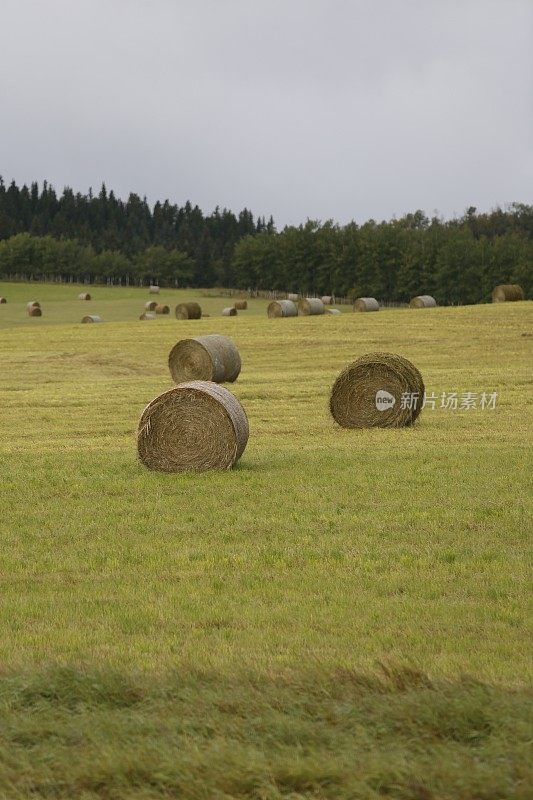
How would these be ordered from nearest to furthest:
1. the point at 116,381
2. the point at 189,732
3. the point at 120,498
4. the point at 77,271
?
the point at 189,732 < the point at 120,498 < the point at 116,381 < the point at 77,271

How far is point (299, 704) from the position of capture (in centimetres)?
607

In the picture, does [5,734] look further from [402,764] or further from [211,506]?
[211,506]

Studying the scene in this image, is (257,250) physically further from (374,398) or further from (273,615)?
(273,615)

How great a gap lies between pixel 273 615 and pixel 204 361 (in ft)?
75.7

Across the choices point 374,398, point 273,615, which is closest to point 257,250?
point 374,398

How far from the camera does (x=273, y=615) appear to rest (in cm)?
885

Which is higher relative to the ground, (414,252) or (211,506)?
(414,252)

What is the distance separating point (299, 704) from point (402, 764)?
108 centimetres

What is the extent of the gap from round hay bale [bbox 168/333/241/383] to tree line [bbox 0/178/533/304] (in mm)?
56607

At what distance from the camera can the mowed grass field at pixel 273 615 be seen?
17.2ft

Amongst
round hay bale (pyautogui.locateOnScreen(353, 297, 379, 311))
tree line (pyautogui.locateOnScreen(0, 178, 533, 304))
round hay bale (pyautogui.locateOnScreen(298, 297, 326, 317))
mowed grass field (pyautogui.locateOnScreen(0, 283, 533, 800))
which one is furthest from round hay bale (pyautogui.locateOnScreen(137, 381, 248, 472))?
tree line (pyautogui.locateOnScreen(0, 178, 533, 304))

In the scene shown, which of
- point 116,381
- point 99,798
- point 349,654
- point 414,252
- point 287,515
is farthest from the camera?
point 414,252

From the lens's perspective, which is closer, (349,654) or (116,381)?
(349,654)

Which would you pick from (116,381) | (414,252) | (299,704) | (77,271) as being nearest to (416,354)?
(116,381)
